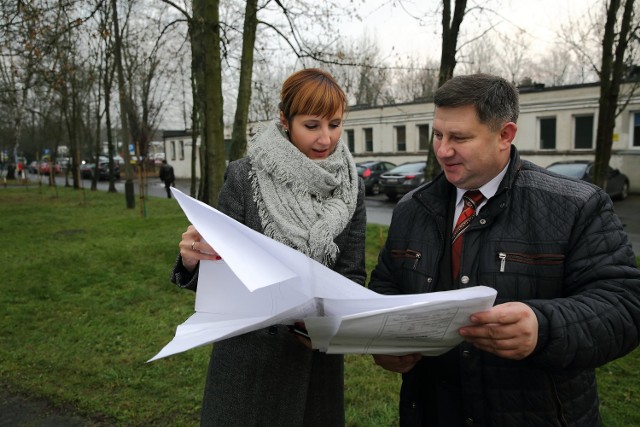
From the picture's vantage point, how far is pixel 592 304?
1.39 metres

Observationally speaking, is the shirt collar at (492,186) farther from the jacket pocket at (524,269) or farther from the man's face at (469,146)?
the jacket pocket at (524,269)

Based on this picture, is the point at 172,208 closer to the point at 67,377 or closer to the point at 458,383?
the point at 67,377

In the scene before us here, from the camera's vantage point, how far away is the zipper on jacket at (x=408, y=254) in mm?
1761

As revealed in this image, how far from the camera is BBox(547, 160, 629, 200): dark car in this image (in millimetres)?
16672

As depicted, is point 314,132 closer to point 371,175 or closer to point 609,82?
point 609,82

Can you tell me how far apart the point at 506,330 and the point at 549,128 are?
85.1 ft

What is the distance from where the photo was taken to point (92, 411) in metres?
3.41

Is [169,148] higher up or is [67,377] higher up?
Result: [169,148]

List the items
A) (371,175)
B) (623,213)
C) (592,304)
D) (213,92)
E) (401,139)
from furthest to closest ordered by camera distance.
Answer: (401,139)
(371,175)
(623,213)
(213,92)
(592,304)

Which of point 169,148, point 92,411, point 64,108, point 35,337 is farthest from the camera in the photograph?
point 169,148

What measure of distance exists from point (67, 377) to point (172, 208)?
12.5 metres

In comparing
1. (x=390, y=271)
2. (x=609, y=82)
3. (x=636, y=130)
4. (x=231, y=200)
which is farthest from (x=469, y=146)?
(x=636, y=130)

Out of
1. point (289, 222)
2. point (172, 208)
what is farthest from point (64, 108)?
point (289, 222)

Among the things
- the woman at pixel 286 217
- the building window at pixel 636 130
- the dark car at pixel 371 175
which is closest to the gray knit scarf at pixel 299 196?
the woman at pixel 286 217
